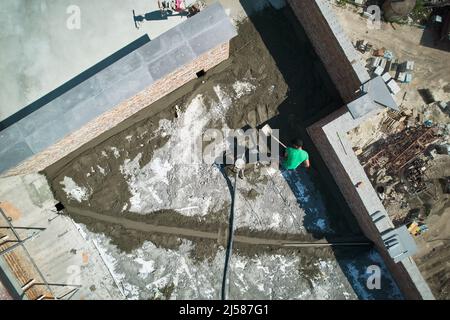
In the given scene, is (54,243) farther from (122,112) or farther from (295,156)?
(295,156)

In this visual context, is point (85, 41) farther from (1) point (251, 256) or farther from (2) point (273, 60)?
(1) point (251, 256)

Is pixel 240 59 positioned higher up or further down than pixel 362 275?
higher up

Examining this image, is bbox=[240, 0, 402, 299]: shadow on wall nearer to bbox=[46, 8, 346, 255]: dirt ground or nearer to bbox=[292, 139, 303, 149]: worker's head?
bbox=[46, 8, 346, 255]: dirt ground

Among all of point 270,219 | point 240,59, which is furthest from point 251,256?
point 240,59

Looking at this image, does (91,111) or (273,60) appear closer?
(91,111)

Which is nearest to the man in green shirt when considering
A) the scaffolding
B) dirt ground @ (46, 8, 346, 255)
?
dirt ground @ (46, 8, 346, 255)

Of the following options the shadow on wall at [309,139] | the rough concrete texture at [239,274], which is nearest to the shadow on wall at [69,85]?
the shadow on wall at [309,139]
